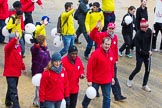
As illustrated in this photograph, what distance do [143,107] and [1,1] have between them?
229 inches

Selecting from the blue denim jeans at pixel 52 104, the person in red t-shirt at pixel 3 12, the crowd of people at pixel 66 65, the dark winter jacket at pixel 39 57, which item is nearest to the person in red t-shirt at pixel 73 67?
the crowd of people at pixel 66 65

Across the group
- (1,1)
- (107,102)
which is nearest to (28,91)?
(107,102)

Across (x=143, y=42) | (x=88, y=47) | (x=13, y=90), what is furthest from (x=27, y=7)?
(x=13, y=90)

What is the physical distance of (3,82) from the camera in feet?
35.1

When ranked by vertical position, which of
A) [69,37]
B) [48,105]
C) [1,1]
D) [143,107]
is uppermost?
[1,1]

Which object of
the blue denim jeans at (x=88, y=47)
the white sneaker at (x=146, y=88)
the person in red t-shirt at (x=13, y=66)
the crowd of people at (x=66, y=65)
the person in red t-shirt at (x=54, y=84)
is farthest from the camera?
the blue denim jeans at (x=88, y=47)

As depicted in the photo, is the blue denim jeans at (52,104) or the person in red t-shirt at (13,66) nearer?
the blue denim jeans at (52,104)

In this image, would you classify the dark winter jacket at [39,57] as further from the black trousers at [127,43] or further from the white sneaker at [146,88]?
the black trousers at [127,43]

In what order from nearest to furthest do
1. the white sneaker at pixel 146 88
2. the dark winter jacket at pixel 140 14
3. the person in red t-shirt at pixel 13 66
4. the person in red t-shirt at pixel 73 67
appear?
the person in red t-shirt at pixel 73 67, the person in red t-shirt at pixel 13 66, the white sneaker at pixel 146 88, the dark winter jacket at pixel 140 14

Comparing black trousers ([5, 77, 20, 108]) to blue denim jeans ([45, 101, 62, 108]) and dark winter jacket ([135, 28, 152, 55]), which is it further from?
dark winter jacket ([135, 28, 152, 55])

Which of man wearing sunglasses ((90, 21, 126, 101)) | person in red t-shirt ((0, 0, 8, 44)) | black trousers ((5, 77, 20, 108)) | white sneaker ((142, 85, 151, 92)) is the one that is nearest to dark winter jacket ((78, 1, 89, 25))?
person in red t-shirt ((0, 0, 8, 44))

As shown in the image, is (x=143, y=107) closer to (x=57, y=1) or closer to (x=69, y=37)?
(x=69, y=37)

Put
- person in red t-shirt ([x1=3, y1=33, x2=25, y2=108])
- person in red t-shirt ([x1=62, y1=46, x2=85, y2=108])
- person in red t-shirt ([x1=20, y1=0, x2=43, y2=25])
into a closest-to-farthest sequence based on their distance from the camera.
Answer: person in red t-shirt ([x1=62, y1=46, x2=85, y2=108])
person in red t-shirt ([x1=3, y1=33, x2=25, y2=108])
person in red t-shirt ([x1=20, y1=0, x2=43, y2=25])

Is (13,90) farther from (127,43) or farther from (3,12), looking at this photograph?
(127,43)
